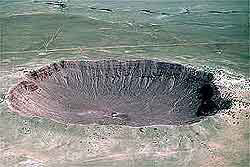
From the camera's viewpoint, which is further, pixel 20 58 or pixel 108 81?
pixel 20 58

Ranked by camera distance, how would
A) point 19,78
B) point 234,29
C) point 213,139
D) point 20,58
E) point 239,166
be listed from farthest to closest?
point 234,29, point 20,58, point 19,78, point 213,139, point 239,166

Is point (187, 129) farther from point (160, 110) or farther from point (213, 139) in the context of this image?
point (160, 110)

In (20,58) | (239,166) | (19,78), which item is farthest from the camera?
(20,58)

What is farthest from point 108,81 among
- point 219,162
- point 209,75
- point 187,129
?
point 219,162

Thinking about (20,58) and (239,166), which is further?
(20,58)

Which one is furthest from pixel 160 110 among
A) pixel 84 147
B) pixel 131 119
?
pixel 84 147

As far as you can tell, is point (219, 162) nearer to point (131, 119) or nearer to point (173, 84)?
Result: point (131, 119)
